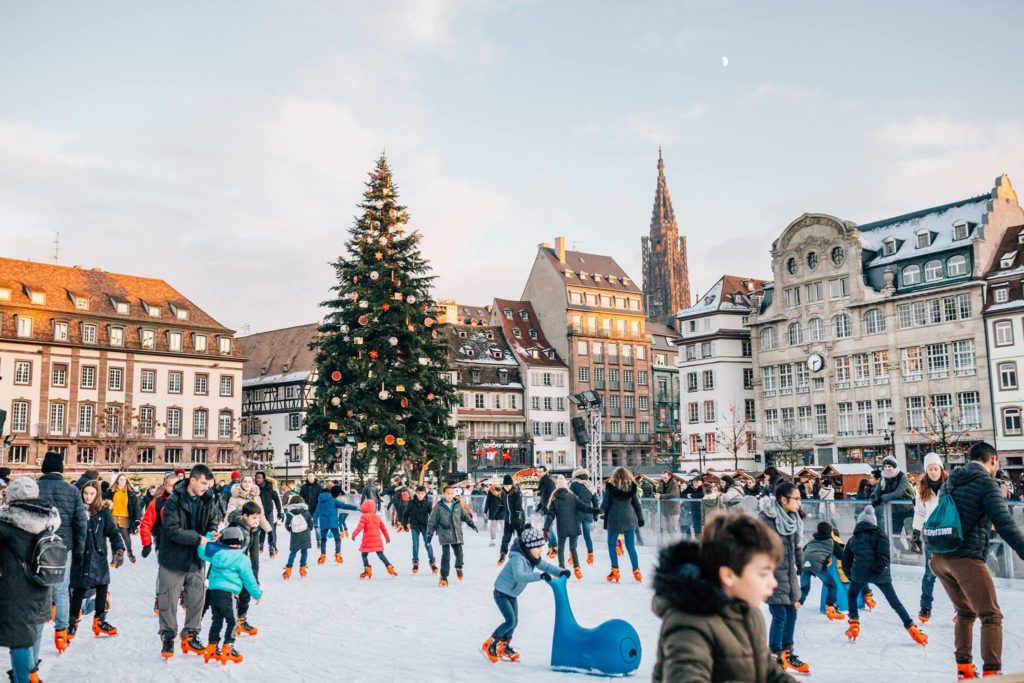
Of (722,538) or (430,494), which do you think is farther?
(430,494)

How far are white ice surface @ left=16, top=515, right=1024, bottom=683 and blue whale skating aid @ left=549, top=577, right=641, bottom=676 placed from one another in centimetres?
14

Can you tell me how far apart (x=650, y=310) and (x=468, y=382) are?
2400 inches

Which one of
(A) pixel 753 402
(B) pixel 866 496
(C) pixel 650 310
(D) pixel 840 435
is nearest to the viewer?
(B) pixel 866 496

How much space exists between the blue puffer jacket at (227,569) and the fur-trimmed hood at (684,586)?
6784 mm

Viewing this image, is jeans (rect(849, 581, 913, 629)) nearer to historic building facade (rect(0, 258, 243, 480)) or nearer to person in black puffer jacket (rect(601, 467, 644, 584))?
person in black puffer jacket (rect(601, 467, 644, 584))

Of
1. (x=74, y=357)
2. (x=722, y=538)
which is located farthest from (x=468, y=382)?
(x=722, y=538)

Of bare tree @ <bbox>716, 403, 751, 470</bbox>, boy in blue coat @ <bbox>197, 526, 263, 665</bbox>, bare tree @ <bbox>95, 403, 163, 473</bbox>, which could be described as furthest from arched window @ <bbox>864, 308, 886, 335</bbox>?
boy in blue coat @ <bbox>197, 526, 263, 665</bbox>

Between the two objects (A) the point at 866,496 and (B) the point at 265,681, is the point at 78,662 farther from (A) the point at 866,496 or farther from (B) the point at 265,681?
(A) the point at 866,496

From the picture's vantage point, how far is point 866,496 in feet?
59.3

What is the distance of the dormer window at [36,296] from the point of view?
6003 cm

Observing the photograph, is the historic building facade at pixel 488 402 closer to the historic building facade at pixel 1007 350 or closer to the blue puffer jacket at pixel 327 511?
the historic building facade at pixel 1007 350

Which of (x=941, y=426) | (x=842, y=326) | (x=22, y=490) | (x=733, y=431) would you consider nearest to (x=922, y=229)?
(x=842, y=326)

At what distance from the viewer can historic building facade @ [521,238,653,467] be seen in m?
80.5

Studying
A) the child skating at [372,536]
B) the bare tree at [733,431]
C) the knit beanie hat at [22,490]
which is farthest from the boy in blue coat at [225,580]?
the bare tree at [733,431]
